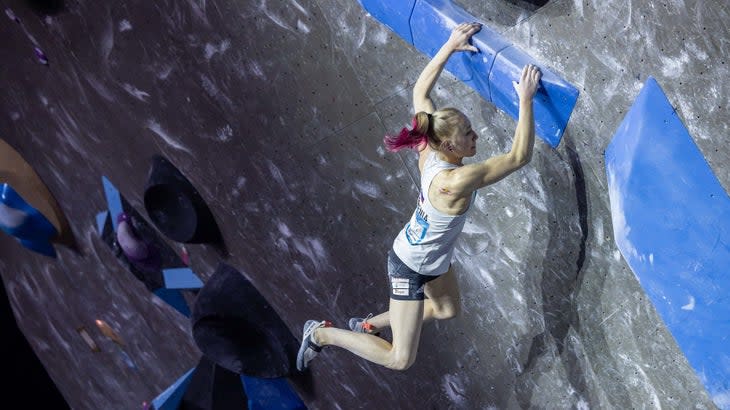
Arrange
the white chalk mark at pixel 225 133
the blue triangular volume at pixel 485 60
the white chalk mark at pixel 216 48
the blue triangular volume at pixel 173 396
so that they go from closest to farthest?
the blue triangular volume at pixel 485 60
the white chalk mark at pixel 216 48
the white chalk mark at pixel 225 133
the blue triangular volume at pixel 173 396

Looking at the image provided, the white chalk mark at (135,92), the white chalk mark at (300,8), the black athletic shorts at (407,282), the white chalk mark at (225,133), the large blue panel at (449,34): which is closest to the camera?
the large blue panel at (449,34)

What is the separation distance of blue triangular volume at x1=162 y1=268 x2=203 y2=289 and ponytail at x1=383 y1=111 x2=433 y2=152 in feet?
7.26

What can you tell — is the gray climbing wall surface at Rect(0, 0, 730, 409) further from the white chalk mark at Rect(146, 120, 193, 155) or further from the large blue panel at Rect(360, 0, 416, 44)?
the large blue panel at Rect(360, 0, 416, 44)

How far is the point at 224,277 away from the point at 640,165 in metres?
2.50

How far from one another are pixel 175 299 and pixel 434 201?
2568 mm

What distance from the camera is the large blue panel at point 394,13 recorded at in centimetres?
350

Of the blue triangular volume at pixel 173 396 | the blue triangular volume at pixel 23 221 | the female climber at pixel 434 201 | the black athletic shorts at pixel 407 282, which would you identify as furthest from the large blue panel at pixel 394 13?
the blue triangular volume at pixel 23 221

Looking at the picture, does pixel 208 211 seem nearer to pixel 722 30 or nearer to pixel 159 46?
pixel 159 46

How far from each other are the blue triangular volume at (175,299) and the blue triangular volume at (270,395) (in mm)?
623

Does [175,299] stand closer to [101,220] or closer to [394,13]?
[101,220]

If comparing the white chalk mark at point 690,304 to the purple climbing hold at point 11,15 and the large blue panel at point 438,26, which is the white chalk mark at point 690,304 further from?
the purple climbing hold at point 11,15

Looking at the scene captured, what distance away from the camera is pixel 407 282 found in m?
3.46

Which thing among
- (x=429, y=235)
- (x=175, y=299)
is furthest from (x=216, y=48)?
(x=175, y=299)

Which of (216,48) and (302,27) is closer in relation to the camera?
(302,27)
